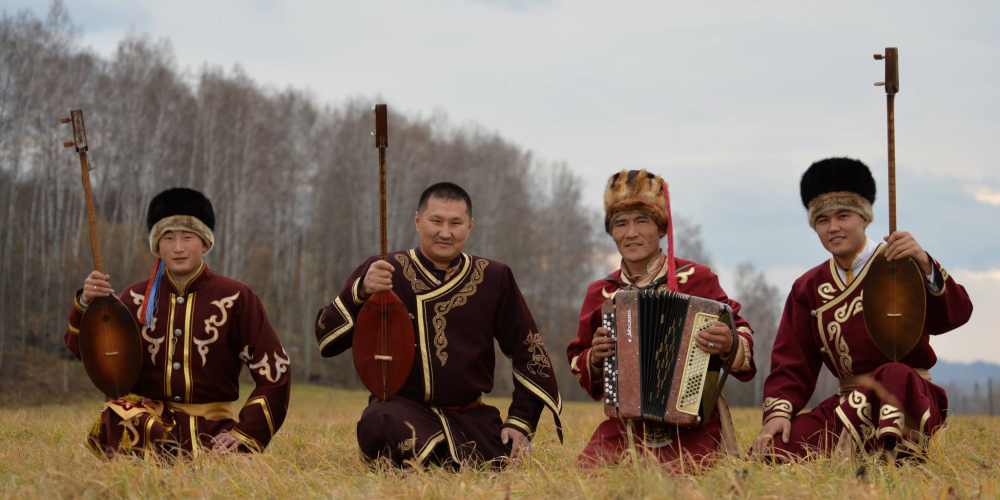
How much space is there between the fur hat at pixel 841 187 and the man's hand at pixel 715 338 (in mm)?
1086

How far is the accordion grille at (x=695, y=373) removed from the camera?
4.94 m

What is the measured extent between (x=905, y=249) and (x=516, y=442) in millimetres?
2399

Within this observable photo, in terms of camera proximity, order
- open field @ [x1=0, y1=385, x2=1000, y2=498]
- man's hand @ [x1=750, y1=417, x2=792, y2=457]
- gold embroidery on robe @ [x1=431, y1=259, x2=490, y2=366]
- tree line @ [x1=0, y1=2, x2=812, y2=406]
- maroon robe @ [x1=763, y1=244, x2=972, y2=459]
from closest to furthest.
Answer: open field @ [x1=0, y1=385, x2=1000, y2=498] → maroon robe @ [x1=763, y1=244, x2=972, y2=459] → man's hand @ [x1=750, y1=417, x2=792, y2=457] → gold embroidery on robe @ [x1=431, y1=259, x2=490, y2=366] → tree line @ [x1=0, y1=2, x2=812, y2=406]

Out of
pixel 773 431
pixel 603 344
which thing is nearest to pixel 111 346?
pixel 603 344

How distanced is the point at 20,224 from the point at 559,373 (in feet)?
63.8

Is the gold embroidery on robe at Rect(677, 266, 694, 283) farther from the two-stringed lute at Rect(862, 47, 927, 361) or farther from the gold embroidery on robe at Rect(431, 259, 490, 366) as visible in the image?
the gold embroidery on robe at Rect(431, 259, 490, 366)

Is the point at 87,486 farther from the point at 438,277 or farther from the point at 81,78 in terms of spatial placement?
the point at 81,78

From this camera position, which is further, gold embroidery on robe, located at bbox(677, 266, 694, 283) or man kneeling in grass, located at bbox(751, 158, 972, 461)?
gold embroidery on robe, located at bbox(677, 266, 694, 283)

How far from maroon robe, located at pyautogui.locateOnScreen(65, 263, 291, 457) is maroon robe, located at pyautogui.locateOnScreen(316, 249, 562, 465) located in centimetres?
42

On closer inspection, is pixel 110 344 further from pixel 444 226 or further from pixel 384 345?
pixel 444 226

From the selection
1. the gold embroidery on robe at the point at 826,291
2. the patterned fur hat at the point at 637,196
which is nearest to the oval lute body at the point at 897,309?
the gold embroidery on robe at the point at 826,291

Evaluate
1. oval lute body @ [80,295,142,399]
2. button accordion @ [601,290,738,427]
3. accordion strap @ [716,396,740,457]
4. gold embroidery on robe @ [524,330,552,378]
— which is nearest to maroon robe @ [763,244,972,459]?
accordion strap @ [716,396,740,457]

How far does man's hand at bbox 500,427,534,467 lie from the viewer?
5.52m

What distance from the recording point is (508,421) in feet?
19.0
